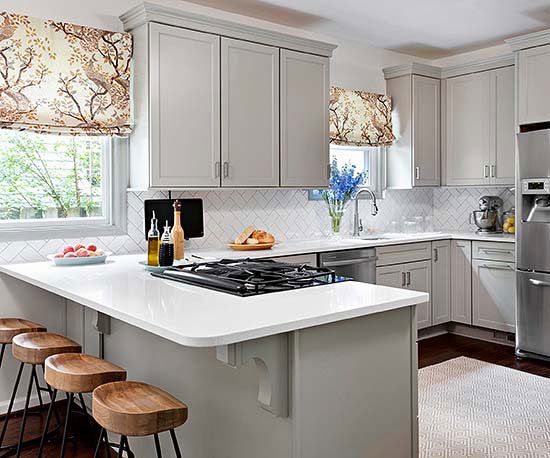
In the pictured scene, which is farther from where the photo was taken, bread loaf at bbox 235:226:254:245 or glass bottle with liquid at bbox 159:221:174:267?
bread loaf at bbox 235:226:254:245

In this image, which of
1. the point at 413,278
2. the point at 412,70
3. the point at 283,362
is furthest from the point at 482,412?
the point at 412,70

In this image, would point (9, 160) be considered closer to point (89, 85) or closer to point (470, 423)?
point (89, 85)

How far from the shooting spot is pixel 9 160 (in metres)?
3.48

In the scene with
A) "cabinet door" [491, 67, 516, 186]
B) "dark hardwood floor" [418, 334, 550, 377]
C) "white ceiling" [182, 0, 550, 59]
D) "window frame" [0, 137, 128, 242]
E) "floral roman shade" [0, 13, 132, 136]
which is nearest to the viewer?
"floral roman shade" [0, 13, 132, 136]

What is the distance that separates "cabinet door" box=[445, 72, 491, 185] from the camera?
208 inches

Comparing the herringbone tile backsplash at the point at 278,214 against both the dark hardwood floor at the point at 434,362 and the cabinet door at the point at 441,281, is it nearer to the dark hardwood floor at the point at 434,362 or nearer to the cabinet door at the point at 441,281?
the cabinet door at the point at 441,281

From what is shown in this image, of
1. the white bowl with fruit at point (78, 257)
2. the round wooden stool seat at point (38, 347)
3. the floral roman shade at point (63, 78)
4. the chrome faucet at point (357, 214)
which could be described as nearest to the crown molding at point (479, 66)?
Result: the chrome faucet at point (357, 214)

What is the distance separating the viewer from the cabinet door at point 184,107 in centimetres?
361

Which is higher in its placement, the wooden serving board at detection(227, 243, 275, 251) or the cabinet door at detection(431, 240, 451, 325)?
the wooden serving board at detection(227, 243, 275, 251)

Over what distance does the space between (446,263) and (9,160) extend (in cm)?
372

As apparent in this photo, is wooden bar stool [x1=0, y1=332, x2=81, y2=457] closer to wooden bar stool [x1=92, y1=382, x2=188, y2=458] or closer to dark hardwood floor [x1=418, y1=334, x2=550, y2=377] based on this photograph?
wooden bar stool [x1=92, y1=382, x2=188, y2=458]

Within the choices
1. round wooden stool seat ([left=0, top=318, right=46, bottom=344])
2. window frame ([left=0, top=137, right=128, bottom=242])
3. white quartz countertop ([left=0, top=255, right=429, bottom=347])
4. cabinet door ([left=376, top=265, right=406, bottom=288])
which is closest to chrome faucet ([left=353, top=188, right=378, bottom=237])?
cabinet door ([left=376, top=265, right=406, bottom=288])

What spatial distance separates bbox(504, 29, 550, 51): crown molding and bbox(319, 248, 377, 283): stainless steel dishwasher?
196 centimetres

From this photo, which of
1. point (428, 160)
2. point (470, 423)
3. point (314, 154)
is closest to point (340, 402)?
point (470, 423)
